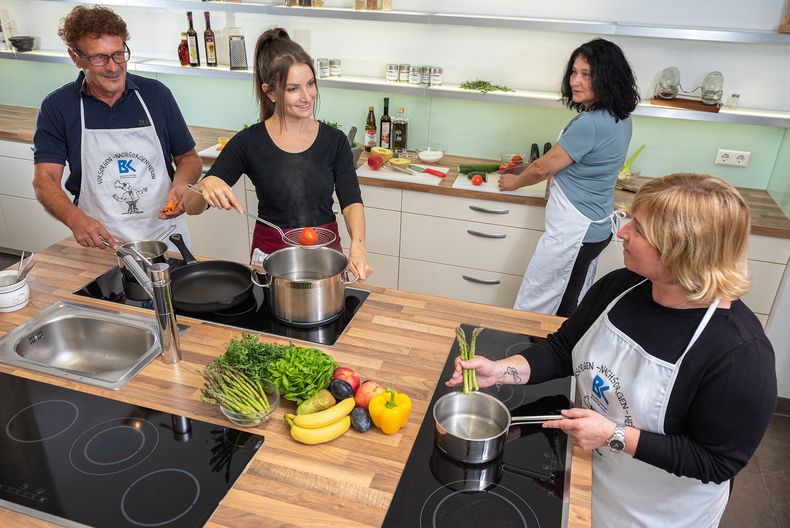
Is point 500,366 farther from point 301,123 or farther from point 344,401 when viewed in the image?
point 301,123

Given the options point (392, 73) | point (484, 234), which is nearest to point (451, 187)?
point (484, 234)

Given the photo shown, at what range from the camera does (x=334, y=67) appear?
3775mm

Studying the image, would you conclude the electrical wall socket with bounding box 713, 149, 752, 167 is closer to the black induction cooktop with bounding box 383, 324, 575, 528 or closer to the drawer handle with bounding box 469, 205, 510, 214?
the drawer handle with bounding box 469, 205, 510, 214

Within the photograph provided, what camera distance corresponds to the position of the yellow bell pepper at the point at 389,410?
1.34m

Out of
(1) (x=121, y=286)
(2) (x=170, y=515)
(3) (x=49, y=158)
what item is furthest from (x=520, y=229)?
(2) (x=170, y=515)

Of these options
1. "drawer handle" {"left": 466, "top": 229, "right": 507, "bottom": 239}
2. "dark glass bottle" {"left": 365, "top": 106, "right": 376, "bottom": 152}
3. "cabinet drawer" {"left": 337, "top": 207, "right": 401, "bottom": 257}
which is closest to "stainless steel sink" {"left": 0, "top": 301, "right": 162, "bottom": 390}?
"cabinet drawer" {"left": 337, "top": 207, "right": 401, "bottom": 257}

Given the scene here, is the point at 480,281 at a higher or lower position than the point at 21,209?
lower

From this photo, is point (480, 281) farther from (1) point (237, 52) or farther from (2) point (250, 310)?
(1) point (237, 52)

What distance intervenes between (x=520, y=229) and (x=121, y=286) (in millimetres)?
2134

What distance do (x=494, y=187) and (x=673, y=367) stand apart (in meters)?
2.16

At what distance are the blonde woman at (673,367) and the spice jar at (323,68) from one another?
2732mm

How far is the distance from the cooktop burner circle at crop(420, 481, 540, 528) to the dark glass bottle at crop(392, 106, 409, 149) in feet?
9.62

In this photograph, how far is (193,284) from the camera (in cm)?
197

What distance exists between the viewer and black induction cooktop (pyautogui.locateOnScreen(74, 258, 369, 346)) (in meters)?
1.76
